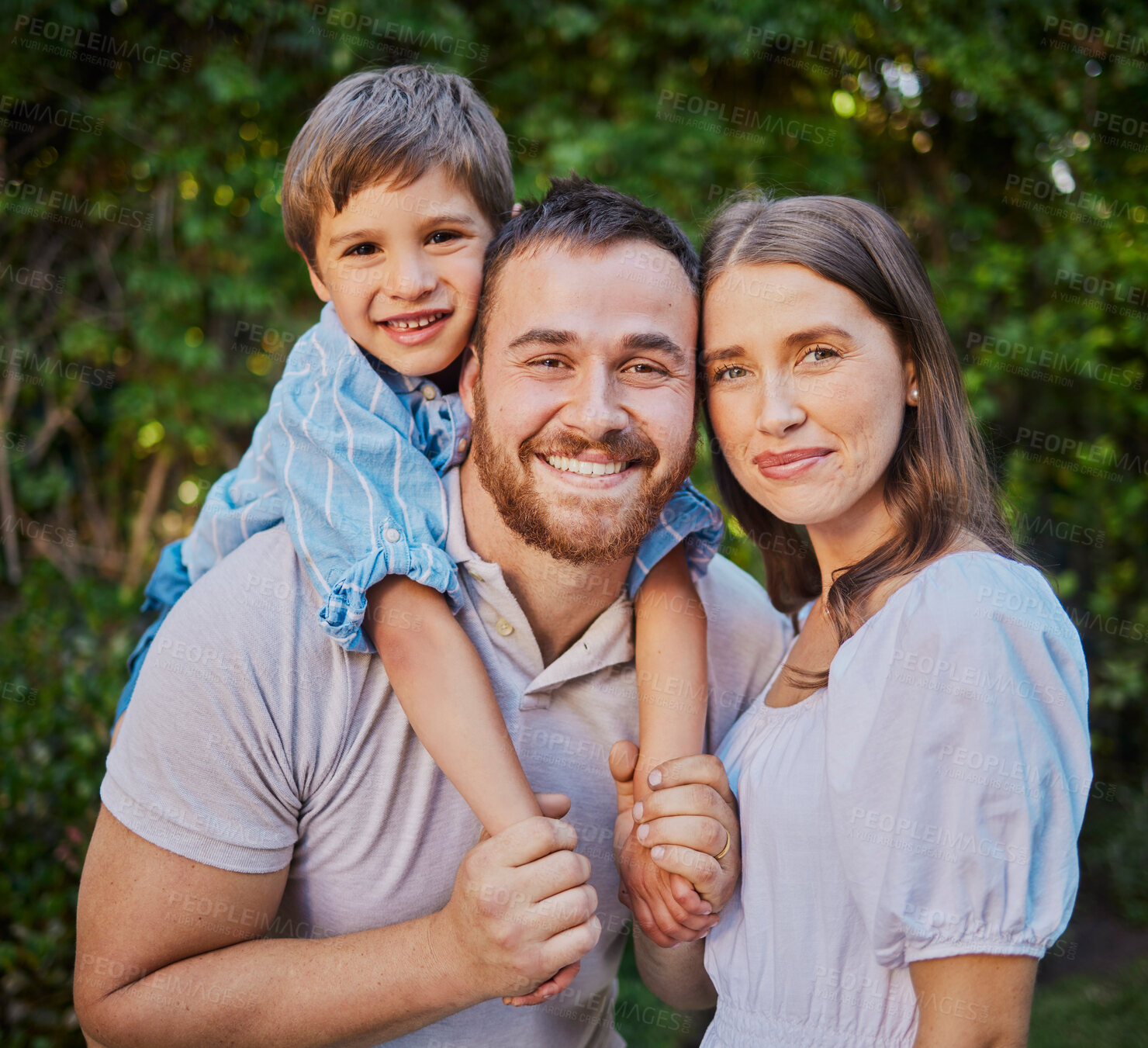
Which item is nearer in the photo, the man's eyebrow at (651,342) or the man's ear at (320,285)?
the man's eyebrow at (651,342)

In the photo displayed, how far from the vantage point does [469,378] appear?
2.24 m

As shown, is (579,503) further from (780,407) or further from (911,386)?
(911,386)

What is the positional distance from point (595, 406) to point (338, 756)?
91cm

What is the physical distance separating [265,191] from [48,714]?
2.94 meters

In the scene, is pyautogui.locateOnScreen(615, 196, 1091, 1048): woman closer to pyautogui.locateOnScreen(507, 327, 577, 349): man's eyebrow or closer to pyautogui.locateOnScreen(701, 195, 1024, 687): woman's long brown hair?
pyautogui.locateOnScreen(701, 195, 1024, 687): woman's long brown hair

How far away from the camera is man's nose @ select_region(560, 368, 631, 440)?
1.92 m

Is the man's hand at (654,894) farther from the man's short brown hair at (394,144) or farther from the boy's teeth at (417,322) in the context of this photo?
the man's short brown hair at (394,144)

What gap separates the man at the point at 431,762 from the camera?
1.70m

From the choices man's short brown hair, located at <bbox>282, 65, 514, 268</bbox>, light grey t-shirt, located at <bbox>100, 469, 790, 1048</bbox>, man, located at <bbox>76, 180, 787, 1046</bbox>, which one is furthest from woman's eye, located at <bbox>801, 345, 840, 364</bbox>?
man's short brown hair, located at <bbox>282, 65, 514, 268</bbox>

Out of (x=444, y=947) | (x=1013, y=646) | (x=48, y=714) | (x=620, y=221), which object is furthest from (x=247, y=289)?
(x=1013, y=646)

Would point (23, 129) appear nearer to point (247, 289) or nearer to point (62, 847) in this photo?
point (247, 289)

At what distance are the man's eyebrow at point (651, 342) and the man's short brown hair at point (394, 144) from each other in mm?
638

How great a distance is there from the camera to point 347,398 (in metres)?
2.07

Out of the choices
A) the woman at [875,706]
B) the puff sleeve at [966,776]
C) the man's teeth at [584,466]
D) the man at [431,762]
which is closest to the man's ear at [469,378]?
the man at [431,762]
